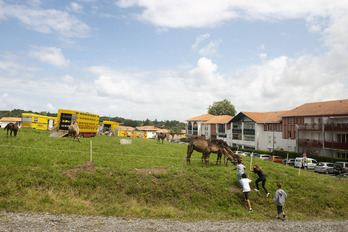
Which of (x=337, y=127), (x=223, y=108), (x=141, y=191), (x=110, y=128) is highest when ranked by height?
(x=223, y=108)

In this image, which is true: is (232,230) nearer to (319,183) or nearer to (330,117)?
(319,183)

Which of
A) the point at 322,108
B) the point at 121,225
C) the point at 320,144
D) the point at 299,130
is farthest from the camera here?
the point at 299,130

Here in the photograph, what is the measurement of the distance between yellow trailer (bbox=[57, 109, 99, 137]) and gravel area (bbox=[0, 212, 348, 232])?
24.9 m

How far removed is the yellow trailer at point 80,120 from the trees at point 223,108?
77006 mm

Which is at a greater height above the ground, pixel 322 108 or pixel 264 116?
pixel 322 108

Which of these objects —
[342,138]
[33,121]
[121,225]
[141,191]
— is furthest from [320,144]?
[33,121]

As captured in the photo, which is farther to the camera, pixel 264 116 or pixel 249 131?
pixel 264 116

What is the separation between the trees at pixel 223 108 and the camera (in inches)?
4343

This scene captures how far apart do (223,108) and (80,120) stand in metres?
83.9

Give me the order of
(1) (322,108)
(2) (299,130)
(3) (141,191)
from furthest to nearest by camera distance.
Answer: (2) (299,130) → (1) (322,108) → (3) (141,191)

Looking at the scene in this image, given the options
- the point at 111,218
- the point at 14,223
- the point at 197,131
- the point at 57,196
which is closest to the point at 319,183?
the point at 111,218

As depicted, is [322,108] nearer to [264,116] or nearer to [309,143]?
[309,143]

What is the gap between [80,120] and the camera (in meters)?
36.8

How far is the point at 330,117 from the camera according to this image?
43031 mm
